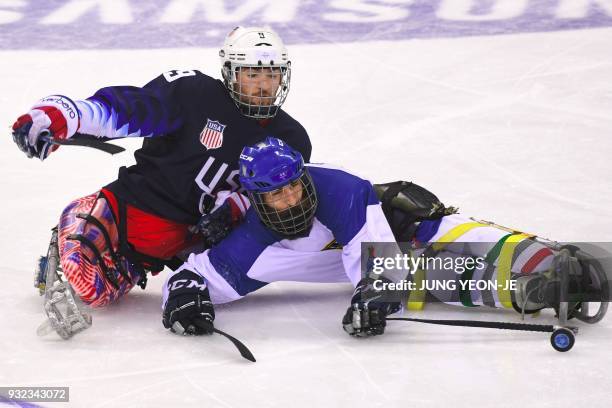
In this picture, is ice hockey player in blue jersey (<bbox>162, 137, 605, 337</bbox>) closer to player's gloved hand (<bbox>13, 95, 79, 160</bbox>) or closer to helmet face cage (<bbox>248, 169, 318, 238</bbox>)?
helmet face cage (<bbox>248, 169, 318, 238</bbox>)

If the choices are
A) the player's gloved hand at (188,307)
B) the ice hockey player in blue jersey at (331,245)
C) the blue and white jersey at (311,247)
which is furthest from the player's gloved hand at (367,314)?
the player's gloved hand at (188,307)

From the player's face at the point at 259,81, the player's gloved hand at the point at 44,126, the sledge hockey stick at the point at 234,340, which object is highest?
the player's face at the point at 259,81

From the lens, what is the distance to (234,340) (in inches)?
130

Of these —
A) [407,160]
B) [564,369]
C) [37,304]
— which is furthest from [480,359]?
[407,160]

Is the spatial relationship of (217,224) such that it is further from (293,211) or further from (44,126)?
(44,126)

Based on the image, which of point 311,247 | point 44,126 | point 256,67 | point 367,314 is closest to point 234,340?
point 367,314

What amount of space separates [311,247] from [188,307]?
1.52ft

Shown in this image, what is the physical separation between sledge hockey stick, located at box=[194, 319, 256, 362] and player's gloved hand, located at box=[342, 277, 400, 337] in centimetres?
33

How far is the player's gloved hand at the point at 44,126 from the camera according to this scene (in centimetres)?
333

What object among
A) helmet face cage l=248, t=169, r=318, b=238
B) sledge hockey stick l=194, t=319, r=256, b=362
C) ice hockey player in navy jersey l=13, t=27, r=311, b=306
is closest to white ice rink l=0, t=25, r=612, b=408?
sledge hockey stick l=194, t=319, r=256, b=362

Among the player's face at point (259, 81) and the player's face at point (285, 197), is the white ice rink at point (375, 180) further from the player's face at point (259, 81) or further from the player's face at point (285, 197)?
the player's face at point (259, 81)

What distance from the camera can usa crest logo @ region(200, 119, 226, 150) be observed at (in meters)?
3.75

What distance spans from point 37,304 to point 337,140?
83.7 inches

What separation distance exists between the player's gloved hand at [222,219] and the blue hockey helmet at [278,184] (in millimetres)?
206
